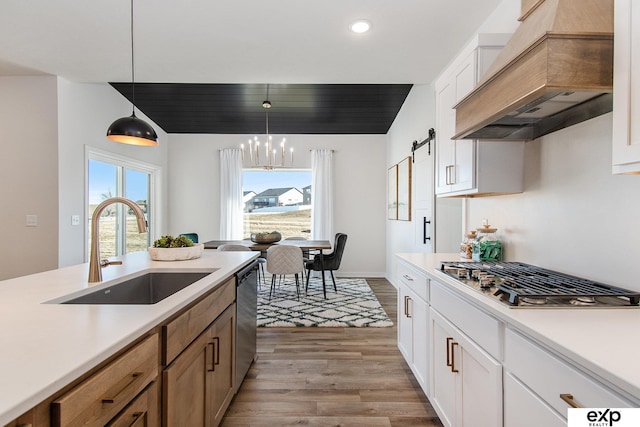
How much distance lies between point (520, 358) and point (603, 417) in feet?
0.98

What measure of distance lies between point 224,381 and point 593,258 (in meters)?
1.90

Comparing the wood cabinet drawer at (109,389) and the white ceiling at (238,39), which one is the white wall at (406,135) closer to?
the white ceiling at (238,39)

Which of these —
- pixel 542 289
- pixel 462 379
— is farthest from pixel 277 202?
pixel 542 289

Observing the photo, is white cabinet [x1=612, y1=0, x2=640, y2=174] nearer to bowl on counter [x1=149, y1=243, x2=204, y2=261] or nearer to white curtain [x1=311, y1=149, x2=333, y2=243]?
bowl on counter [x1=149, y1=243, x2=204, y2=261]

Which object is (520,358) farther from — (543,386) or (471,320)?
(471,320)

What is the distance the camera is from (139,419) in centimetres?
93

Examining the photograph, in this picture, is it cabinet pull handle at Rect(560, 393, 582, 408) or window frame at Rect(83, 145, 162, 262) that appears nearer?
cabinet pull handle at Rect(560, 393, 582, 408)

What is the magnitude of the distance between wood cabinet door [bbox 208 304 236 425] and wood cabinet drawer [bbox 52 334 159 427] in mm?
552

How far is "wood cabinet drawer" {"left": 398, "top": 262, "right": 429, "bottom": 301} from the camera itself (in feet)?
6.27

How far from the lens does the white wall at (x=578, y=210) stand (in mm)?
1244

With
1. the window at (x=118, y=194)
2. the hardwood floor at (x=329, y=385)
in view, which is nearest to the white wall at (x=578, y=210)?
the hardwood floor at (x=329, y=385)

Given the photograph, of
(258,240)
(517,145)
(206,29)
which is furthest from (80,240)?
(517,145)

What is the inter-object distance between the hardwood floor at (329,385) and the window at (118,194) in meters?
2.55

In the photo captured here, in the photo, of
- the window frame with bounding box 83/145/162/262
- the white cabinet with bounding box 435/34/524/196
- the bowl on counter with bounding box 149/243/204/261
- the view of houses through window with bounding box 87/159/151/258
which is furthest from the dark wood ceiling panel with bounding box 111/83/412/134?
the bowl on counter with bounding box 149/243/204/261
